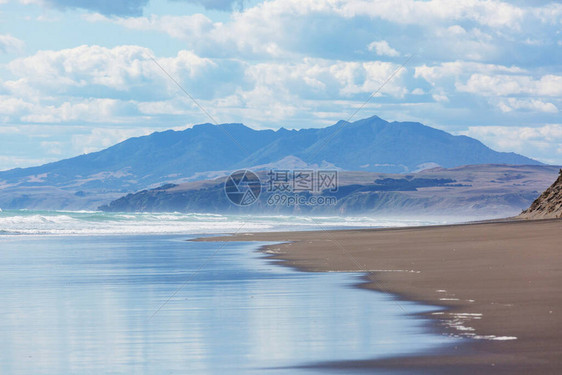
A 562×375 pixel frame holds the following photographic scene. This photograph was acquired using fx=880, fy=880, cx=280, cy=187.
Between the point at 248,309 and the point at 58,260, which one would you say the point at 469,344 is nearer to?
the point at 248,309

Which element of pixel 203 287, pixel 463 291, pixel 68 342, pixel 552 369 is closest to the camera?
pixel 552 369

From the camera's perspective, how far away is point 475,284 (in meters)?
17.5

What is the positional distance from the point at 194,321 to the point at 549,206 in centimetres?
3067

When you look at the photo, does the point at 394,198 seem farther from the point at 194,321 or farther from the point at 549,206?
the point at 194,321

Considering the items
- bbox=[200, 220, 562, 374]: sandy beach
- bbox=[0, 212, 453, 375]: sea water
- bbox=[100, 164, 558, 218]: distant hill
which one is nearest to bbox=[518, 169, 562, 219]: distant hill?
bbox=[200, 220, 562, 374]: sandy beach

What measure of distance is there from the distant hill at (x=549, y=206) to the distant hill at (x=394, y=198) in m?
71.4

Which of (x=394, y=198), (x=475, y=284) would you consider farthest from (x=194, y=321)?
(x=394, y=198)

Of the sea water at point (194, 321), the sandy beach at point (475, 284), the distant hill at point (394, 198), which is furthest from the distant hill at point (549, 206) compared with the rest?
the distant hill at point (394, 198)

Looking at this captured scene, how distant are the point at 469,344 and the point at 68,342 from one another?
5.48 meters

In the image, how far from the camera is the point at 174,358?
11016 millimetres

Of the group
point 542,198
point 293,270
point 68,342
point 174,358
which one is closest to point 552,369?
point 174,358

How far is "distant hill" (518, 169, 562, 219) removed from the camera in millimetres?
39719

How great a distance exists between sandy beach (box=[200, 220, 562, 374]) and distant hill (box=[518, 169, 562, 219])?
6830 millimetres

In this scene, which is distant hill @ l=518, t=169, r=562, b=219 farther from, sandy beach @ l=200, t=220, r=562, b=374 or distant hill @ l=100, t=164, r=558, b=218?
distant hill @ l=100, t=164, r=558, b=218
